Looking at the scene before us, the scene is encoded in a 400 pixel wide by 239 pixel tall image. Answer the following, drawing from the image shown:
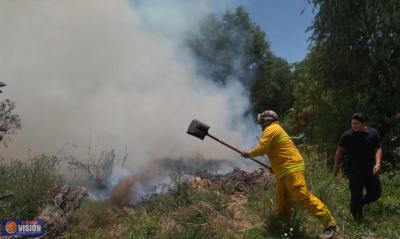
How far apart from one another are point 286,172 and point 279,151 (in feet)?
0.88

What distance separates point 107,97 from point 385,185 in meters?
8.11

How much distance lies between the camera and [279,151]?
6180 millimetres

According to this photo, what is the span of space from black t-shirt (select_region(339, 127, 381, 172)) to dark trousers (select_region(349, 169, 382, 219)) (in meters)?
0.10

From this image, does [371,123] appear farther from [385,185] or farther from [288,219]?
[288,219]

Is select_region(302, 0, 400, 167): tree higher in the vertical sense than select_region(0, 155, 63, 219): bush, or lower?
higher

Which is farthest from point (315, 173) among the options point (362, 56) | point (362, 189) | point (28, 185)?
point (362, 56)

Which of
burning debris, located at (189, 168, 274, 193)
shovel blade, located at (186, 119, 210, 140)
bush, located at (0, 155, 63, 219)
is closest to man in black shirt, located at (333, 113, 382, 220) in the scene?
burning debris, located at (189, 168, 274, 193)

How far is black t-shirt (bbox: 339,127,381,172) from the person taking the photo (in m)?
6.62

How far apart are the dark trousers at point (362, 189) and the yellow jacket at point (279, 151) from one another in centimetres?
99

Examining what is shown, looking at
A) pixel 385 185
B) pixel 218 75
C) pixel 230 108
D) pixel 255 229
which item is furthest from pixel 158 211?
pixel 218 75

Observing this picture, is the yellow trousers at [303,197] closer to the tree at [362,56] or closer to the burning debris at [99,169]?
the burning debris at [99,169]

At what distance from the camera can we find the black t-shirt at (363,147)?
662cm

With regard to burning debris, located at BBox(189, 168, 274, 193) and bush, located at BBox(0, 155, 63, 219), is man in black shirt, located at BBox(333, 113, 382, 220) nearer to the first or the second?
burning debris, located at BBox(189, 168, 274, 193)

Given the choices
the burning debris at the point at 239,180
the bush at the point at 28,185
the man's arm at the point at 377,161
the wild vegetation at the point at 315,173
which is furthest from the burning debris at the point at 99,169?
the man's arm at the point at 377,161
